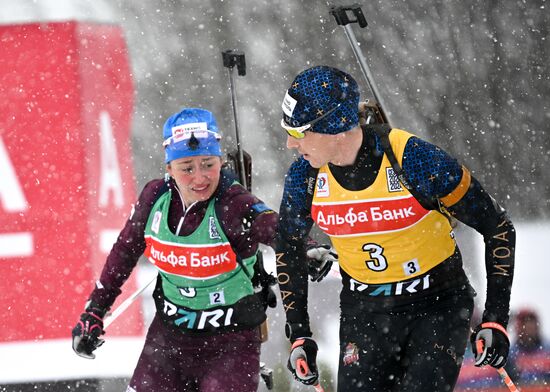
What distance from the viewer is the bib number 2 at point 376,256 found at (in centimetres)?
354

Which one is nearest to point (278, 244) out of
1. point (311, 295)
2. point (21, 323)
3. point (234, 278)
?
point (234, 278)

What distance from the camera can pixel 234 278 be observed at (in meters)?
4.20

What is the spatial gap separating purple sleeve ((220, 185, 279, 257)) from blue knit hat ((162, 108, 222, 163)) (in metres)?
0.22

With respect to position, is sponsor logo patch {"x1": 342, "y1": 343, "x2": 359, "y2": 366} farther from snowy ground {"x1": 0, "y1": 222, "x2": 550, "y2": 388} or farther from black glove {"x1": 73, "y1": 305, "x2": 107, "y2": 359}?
snowy ground {"x1": 0, "y1": 222, "x2": 550, "y2": 388}

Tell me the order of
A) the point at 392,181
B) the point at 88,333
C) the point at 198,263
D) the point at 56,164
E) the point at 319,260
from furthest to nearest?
the point at 56,164, the point at 88,333, the point at 319,260, the point at 198,263, the point at 392,181

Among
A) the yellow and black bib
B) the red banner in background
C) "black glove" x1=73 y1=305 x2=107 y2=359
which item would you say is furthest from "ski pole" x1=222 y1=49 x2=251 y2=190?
the red banner in background

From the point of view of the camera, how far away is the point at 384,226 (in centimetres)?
348

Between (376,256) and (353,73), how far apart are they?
3.40 metres

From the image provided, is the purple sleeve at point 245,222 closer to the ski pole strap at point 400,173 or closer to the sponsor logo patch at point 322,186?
the sponsor logo patch at point 322,186

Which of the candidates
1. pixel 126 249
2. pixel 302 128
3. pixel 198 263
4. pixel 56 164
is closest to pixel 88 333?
pixel 126 249

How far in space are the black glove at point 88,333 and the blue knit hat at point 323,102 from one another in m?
1.50

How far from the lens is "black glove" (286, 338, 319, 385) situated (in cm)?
367

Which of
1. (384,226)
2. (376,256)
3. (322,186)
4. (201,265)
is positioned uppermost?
(322,186)

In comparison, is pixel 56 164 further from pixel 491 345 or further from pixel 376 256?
pixel 491 345
